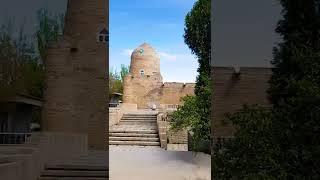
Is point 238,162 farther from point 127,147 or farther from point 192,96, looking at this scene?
point 127,147

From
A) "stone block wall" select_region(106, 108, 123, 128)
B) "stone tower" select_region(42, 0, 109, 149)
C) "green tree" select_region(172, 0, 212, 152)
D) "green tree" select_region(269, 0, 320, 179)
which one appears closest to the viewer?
"green tree" select_region(269, 0, 320, 179)

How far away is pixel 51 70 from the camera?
2676 millimetres

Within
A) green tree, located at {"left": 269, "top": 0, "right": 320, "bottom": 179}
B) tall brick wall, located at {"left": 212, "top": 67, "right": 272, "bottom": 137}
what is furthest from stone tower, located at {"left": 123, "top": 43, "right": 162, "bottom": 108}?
green tree, located at {"left": 269, "top": 0, "right": 320, "bottom": 179}

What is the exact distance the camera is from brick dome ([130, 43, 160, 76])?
2.75 m

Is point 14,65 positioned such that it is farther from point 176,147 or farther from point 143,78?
point 176,147

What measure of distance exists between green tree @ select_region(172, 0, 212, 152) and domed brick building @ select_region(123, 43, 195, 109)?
73 mm

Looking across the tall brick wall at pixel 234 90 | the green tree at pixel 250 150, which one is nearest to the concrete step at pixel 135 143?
the tall brick wall at pixel 234 90

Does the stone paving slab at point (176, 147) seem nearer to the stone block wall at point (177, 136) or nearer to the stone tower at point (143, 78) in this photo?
the stone block wall at point (177, 136)

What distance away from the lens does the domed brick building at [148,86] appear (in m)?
2.77

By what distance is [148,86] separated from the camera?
2965mm

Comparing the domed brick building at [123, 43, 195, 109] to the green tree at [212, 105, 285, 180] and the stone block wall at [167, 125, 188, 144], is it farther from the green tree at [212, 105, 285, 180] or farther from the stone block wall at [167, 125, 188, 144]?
the green tree at [212, 105, 285, 180]

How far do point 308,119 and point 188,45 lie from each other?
917 millimetres

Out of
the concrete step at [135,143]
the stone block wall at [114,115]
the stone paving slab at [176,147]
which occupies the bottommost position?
the stone paving slab at [176,147]

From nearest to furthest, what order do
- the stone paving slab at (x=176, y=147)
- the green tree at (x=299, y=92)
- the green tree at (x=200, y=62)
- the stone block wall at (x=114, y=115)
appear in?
the green tree at (x=299, y=92) < the green tree at (x=200, y=62) < the stone block wall at (x=114, y=115) < the stone paving slab at (x=176, y=147)
